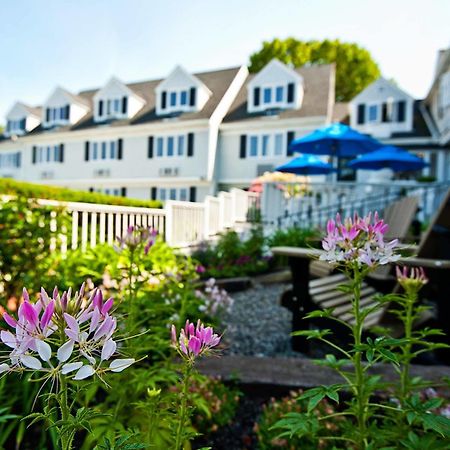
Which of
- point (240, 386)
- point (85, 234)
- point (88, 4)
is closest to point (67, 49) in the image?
point (88, 4)

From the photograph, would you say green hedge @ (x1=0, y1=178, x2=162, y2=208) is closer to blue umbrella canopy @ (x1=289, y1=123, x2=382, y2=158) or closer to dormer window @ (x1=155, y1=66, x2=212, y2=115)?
blue umbrella canopy @ (x1=289, y1=123, x2=382, y2=158)

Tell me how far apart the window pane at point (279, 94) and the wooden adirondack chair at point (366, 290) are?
1890cm

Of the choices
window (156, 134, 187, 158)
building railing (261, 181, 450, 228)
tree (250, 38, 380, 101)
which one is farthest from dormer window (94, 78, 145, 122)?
building railing (261, 181, 450, 228)

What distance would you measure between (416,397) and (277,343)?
2.91m

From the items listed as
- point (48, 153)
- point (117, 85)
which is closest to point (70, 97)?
point (117, 85)

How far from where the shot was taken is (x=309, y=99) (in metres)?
21.5

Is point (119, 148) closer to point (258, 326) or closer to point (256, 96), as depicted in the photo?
point (256, 96)

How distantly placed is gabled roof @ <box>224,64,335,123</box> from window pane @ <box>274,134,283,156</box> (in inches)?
40.5

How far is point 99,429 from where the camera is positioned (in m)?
1.63

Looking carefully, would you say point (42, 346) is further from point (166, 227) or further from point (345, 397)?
point (166, 227)

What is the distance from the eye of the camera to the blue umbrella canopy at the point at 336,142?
10453mm

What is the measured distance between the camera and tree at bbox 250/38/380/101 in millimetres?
30531

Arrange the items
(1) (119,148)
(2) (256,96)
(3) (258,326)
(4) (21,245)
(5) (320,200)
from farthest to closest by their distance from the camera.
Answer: (1) (119,148) → (2) (256,96) → (5) (320,200) → (3) (258,326) → (4) (21,245)

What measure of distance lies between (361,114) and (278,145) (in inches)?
177
